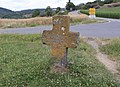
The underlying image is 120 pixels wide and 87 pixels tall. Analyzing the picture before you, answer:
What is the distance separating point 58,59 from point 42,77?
0.87m

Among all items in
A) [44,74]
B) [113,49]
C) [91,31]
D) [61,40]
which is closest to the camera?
[44,74]

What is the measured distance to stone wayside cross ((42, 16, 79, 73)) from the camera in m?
8.27

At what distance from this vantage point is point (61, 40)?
27.3ft

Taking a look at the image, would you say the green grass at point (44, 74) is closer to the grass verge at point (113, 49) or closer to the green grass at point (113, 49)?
the grass verge at point (113, 49)

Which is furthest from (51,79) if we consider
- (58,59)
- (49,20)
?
(49,20)

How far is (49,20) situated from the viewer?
96.5ft

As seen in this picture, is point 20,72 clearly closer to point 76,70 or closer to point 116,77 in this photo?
point 76,70

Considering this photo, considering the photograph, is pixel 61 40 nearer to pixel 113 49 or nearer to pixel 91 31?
pixel 113 49

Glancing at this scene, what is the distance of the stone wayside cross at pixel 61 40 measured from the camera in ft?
27.1

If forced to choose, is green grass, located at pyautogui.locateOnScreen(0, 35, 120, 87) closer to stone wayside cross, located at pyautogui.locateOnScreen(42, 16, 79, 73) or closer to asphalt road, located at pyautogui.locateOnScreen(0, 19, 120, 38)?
stone wayside cross, located at pyautogui.locateOnScreen(42, 16, 79, 73)

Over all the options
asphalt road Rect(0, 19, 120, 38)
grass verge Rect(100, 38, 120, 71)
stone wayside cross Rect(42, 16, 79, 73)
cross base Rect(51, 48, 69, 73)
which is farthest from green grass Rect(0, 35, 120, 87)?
asphalt road Rect(0, 19, 120, 38)

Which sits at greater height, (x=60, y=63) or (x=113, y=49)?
(x=60, y=63)

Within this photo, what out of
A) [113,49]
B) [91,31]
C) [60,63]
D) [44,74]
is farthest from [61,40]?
[91,31]

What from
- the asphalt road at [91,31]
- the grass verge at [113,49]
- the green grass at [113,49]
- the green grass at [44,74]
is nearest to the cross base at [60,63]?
the green grass at [44,74]
